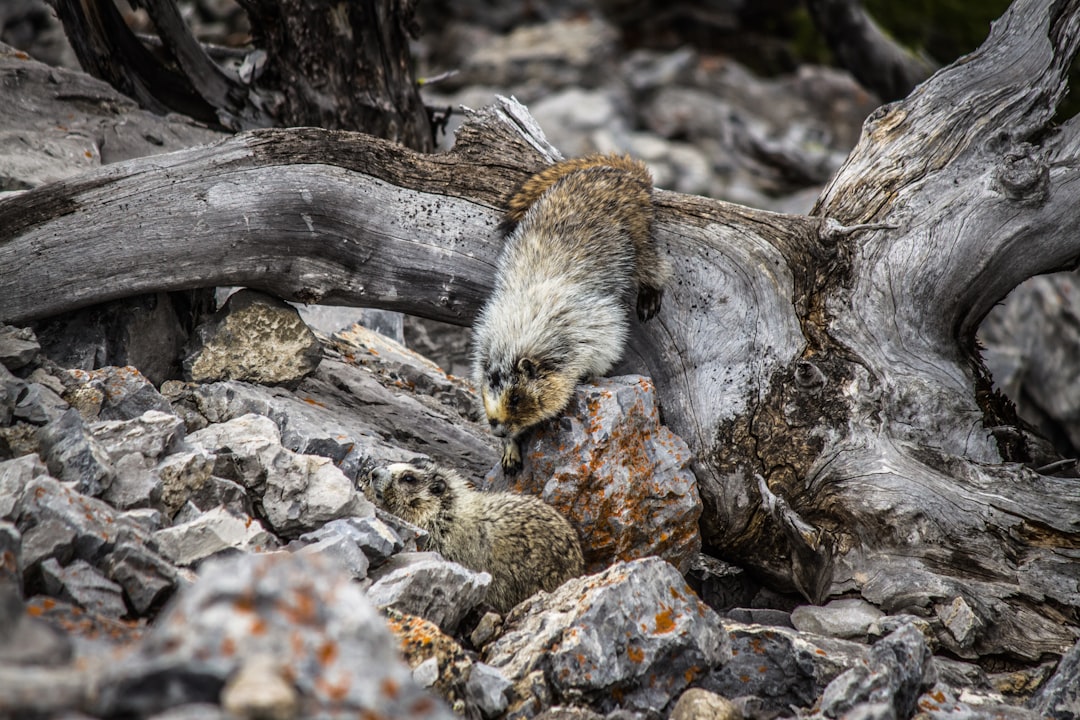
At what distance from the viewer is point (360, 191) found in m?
7.13

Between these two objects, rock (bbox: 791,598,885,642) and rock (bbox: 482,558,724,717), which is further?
rock (bbox: 791,598,885,642)

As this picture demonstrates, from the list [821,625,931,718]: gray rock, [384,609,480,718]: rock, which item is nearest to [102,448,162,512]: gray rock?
[384,609,480,718]: rock

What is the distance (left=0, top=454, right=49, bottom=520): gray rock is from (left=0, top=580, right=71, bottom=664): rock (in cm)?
187

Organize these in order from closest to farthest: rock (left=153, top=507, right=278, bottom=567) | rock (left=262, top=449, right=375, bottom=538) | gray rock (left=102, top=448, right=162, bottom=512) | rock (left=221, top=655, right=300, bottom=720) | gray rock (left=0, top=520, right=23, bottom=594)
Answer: rock (left=221, top=655, right=300, bottom=720), gray rock (left=0, top=520, right=23, bottom=594), rock (left=153, top=507, right=278, bottom=567), gray rock (left=102, top=448, right=162, bottom=512), rock (left=262, top=449, right=375, bottom=538)

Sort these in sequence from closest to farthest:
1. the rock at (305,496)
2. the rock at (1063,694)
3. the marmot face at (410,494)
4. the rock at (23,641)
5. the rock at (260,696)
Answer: the rock at (260,696) < the rock at (23,641) < the rock at (1063,694) < the rock at (305,496) < the marmot face at (410,494)

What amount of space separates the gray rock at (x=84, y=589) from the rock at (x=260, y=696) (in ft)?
6.56

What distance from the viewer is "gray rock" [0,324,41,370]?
5.86m

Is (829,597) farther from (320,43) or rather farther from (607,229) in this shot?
(320,43)

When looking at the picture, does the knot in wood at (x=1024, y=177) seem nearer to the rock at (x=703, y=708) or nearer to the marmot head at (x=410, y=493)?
the rock at (x=703, y=708)

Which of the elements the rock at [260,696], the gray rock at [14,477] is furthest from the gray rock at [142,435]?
the rock at [260,696]

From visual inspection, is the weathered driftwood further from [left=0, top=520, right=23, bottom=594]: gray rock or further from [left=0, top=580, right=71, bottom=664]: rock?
[left=0, top=580, right=71, bottom=664]: rock

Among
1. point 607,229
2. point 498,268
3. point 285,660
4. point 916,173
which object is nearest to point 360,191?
point 498,268

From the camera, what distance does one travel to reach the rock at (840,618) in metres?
5.91

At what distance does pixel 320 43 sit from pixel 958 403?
721 centimetres
